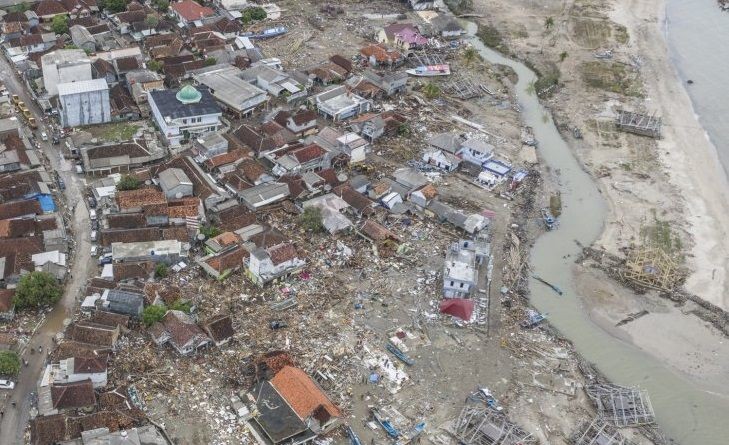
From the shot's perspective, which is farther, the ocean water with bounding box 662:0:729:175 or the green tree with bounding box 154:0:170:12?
the green tree with bounding box 154:0:170:12

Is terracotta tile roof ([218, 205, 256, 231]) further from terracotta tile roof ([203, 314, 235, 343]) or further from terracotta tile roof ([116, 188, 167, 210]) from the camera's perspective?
terracotta tile roof ([203, 314, 235, 343])

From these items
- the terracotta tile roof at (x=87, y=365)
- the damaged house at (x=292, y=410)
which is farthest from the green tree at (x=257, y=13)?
the damaged house at (x=292, y=410)

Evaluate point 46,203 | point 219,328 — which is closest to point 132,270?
point 219,328

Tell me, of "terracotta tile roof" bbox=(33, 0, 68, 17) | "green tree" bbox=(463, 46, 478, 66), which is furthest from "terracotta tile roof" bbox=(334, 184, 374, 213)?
"terracotta tile roof" bbox=(33, 0, 68, 17)

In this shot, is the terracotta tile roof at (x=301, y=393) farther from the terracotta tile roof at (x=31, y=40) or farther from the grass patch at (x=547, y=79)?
the terracotta tile roof at (x=31, y=40)

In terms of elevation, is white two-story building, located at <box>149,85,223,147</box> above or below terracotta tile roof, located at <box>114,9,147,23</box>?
below

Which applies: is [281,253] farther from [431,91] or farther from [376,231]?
[431,91]
